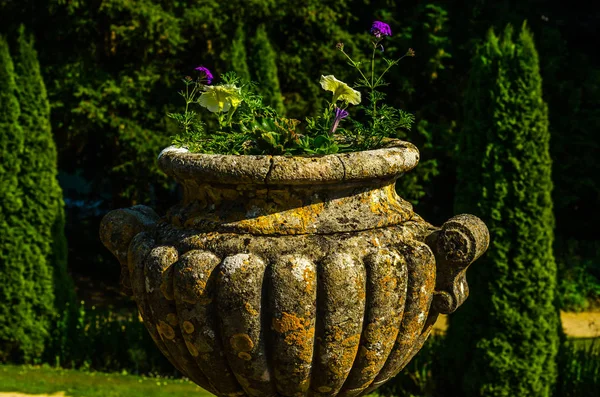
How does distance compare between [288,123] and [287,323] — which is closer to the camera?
[287,323]

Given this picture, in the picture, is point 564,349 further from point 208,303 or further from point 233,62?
point 208,303

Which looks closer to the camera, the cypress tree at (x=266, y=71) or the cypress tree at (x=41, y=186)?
the cypress tree at (x=41, y=186)

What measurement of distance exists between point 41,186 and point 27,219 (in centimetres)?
38

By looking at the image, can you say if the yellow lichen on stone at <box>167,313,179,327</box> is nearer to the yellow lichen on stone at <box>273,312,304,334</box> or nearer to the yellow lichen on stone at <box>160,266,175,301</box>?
the yellow lichen on stone at <box>160,266,175,301</box>

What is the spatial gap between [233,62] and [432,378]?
161 inches

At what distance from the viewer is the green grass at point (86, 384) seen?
7441 mm

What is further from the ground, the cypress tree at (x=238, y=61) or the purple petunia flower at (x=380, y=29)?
the cypress tree at (x=238, y=61)

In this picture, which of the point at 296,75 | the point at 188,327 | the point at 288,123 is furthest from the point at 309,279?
the point at 296,75

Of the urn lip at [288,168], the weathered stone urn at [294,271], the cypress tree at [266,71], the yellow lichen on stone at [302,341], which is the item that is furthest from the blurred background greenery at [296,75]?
the yellow lichen on stone at [302,341]

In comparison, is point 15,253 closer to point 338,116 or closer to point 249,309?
point 338,116

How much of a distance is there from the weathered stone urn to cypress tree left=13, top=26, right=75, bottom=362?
5.61 metres

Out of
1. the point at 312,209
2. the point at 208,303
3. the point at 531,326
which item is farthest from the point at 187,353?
the point at 531,326

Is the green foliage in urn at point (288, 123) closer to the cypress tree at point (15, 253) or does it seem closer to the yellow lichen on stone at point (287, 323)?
Result: the yellow lichen on stone at point (287, 323)

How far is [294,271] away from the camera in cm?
293
